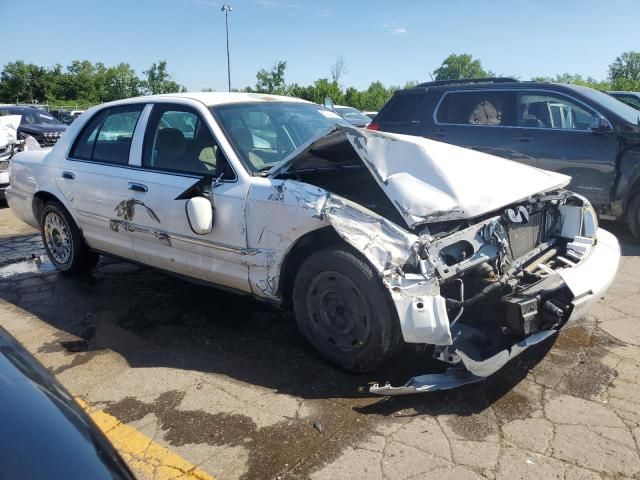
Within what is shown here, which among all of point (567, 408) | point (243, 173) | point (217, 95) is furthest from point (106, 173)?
point (567, 408)

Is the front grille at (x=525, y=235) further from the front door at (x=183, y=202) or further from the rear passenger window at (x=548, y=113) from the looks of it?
the rear passenger window at (x=548, y=113)

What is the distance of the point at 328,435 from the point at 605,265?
201 cm

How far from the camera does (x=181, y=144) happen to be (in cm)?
402

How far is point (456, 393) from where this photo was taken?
304cm

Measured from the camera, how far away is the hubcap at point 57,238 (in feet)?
16.8

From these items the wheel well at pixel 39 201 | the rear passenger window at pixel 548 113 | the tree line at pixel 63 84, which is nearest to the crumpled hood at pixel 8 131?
the wheel well at pixel 39 201

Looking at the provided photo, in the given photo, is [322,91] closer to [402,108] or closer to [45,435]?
[402,108]

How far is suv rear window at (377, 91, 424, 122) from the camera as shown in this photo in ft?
24.9

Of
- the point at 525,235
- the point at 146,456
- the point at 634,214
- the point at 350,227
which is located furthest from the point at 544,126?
the point at 146,456

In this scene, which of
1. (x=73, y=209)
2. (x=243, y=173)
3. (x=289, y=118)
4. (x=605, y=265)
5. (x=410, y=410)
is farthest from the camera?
(x=73, y=209)

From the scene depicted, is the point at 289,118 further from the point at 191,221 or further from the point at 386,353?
the point at 386,353

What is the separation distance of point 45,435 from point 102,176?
→ 130 inches

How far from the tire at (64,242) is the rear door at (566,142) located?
512 centimetres

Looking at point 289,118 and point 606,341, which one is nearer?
point 606,341
